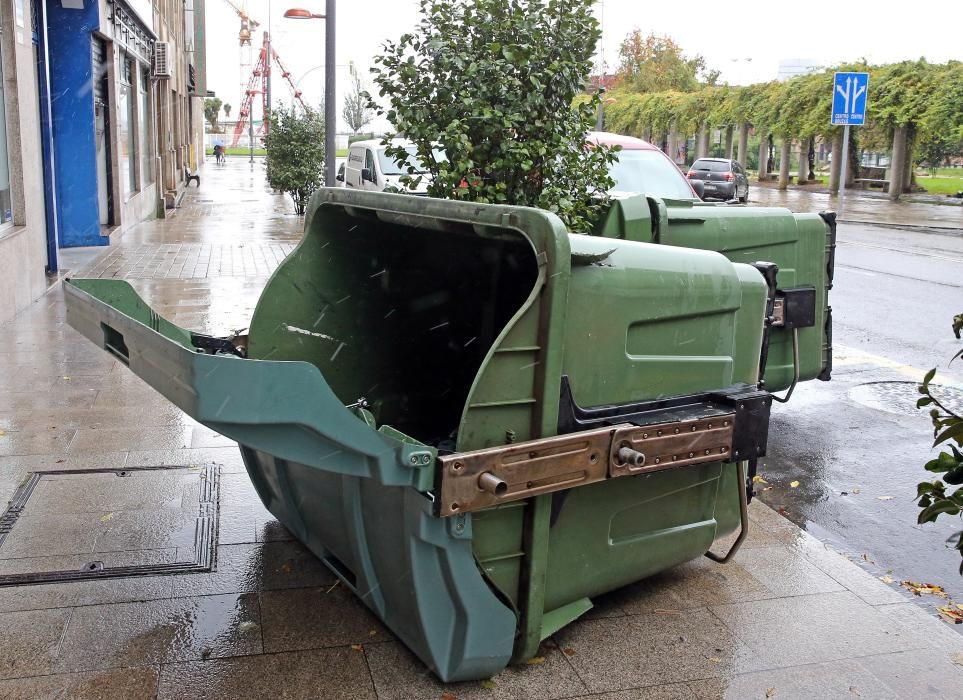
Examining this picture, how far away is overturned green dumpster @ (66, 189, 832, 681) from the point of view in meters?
2.85

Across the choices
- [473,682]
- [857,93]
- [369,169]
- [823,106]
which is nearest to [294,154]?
[369,169]

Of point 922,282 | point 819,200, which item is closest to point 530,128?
point 922,282

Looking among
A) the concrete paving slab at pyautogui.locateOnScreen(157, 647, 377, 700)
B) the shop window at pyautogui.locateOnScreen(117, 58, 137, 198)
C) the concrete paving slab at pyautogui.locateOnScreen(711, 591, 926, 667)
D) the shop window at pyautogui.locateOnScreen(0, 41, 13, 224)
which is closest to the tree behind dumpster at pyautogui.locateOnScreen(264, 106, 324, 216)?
the shop window at pyautogui.locateOnScreen(117, 58, 137, 198)

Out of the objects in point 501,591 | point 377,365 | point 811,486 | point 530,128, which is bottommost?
point 811,486

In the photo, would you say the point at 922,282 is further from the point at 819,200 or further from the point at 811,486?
the point at 819,200

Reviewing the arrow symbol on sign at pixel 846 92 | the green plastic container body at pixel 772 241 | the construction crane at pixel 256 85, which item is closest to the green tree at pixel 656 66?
the construction crane at pixel 256 85

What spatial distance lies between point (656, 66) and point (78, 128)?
179 ft

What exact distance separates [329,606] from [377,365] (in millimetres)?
1167

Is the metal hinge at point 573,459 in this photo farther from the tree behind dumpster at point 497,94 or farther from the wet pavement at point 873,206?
the wet pavement at point 873,206

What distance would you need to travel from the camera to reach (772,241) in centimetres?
627

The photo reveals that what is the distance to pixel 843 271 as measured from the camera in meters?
15.5

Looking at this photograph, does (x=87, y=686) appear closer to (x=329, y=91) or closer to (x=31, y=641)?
(x=31, y=641)

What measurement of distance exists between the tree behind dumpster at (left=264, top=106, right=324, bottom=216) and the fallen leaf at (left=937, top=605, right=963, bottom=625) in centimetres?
1928

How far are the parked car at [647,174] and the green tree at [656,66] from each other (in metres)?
54.6
